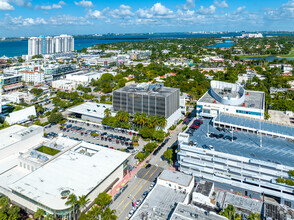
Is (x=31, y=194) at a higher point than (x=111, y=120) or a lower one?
lower

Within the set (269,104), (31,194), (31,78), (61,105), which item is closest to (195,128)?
(31,194)

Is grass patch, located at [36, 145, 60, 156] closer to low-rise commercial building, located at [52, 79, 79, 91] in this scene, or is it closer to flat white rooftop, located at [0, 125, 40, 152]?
flat white rooftop, located at [0, 125, 40, 152]

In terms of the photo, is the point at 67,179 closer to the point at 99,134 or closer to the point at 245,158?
the point at 99,134

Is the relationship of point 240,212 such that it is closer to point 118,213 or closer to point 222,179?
point 222,179

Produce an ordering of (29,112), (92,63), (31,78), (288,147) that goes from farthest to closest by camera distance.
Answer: (92,63)
(31,78)
(29,112)
(288,147)

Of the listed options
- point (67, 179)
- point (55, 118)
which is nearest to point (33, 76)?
point (55, 118)

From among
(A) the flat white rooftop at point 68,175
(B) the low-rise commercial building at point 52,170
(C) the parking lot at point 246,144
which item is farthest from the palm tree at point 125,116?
(C) the parking lot at point 246,144

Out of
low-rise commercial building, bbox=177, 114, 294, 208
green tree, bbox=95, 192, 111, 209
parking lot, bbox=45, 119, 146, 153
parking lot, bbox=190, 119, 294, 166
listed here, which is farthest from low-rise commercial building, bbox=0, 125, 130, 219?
parking lot, bbox=190, 119, 294, 166

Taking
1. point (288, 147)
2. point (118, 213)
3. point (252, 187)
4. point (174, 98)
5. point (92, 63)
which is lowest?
point (118, 213)
